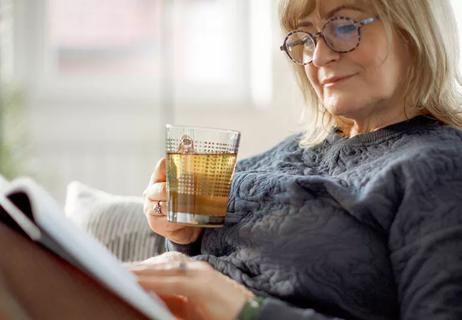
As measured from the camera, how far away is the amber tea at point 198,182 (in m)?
1.23

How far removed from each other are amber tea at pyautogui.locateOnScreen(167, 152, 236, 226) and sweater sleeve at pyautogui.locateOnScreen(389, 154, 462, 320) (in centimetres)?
28

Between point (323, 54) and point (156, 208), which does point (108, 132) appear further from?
point (323, 54)

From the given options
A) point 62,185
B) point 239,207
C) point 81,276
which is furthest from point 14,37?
point 81,276

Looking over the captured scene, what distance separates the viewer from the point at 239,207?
1386 mm

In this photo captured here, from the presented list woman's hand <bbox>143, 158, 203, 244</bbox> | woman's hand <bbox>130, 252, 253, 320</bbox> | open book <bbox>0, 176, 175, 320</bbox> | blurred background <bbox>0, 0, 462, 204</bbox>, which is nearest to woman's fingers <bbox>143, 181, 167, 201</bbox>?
woman's hand <bbox>143, 158, 203, 244</bbox>

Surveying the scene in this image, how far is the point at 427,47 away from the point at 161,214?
57 cm

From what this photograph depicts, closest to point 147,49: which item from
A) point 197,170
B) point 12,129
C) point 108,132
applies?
point 108,132

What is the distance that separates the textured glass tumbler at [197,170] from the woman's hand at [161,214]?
0.58 ft

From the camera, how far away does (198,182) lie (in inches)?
48.3

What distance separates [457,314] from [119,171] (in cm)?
268

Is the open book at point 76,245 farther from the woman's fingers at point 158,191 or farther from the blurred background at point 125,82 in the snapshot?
the blurred background at point 125,82

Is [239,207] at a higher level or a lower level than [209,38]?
lower

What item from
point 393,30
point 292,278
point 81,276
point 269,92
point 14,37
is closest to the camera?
point 81,276

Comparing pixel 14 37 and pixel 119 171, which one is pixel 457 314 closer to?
pixel 119 171
